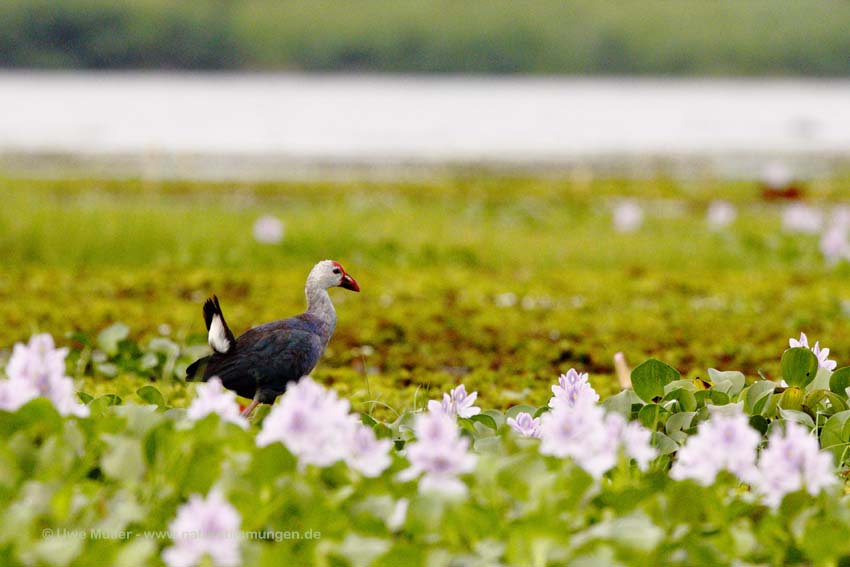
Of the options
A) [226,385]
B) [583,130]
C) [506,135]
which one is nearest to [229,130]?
[506,135]

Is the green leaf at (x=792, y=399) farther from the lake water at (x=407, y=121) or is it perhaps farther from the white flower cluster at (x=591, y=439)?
the lake water at (x=407, y=121)

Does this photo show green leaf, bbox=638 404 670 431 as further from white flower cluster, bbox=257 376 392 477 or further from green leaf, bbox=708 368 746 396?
white flower cluster, bbox=257 376 392 477

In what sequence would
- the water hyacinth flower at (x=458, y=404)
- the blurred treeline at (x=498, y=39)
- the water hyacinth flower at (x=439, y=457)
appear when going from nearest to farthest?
1. the water hyacinth flower at (x=439, y=457)
2. the water hyacinth flower at (x=458, y=404)
3. the blurred treeline at (x=498, y=39)

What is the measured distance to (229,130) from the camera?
23.6 metres

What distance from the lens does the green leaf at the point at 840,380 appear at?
305 centimetres

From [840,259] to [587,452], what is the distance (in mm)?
5433

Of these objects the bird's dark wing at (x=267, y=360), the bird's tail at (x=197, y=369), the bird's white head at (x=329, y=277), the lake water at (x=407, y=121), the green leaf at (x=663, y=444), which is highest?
the lake water at (x=407, y=121)

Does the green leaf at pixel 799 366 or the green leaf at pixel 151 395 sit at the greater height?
the green leaf at pixel 151 395

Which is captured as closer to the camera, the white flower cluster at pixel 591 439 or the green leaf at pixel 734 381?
the white flower cluster at pixel 591 439

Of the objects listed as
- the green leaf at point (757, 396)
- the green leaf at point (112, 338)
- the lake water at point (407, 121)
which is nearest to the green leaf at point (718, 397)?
the green leaf at point (757, 396)

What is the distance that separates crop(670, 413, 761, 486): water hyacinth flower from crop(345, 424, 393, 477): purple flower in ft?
1.66

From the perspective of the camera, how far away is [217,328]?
290 cm

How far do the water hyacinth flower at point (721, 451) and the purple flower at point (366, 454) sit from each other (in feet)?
1.66

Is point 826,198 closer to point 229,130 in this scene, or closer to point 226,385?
point 226,385
